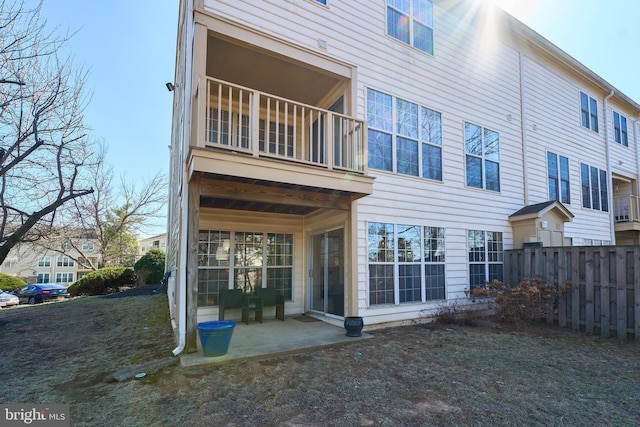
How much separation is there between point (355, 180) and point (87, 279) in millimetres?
16392

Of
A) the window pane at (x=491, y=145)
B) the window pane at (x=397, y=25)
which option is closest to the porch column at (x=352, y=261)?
the window pane at (x=397, y=25)

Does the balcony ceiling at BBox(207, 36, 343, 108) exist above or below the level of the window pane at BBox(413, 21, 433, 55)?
below

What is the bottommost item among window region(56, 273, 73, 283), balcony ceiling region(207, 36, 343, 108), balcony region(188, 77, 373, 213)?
window region(56, 273, 73, 283)

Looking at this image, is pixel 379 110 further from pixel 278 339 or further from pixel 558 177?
pixel 558 177

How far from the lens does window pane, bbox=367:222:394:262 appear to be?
23.6 ft

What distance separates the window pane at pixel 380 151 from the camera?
24.4 ft

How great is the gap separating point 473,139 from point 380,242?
14.5ft

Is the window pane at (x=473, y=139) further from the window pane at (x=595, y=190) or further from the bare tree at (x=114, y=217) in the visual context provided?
the bare tree at (x=114, y=217)

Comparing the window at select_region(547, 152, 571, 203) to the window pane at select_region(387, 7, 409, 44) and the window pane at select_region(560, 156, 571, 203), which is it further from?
the window pane at select_region(387, 7, 409, 44)

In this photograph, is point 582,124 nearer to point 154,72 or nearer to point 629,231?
point 629,231

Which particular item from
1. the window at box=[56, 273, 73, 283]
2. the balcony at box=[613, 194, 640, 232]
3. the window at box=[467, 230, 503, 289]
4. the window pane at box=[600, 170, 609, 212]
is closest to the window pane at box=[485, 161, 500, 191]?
the window at box=[467, 230, 503, 289]

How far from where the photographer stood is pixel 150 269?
57.6ft

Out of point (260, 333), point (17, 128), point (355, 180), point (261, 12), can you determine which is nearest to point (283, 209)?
point (355, 180)

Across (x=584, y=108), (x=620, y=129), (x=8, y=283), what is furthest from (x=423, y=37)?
(x=8, y=283)
